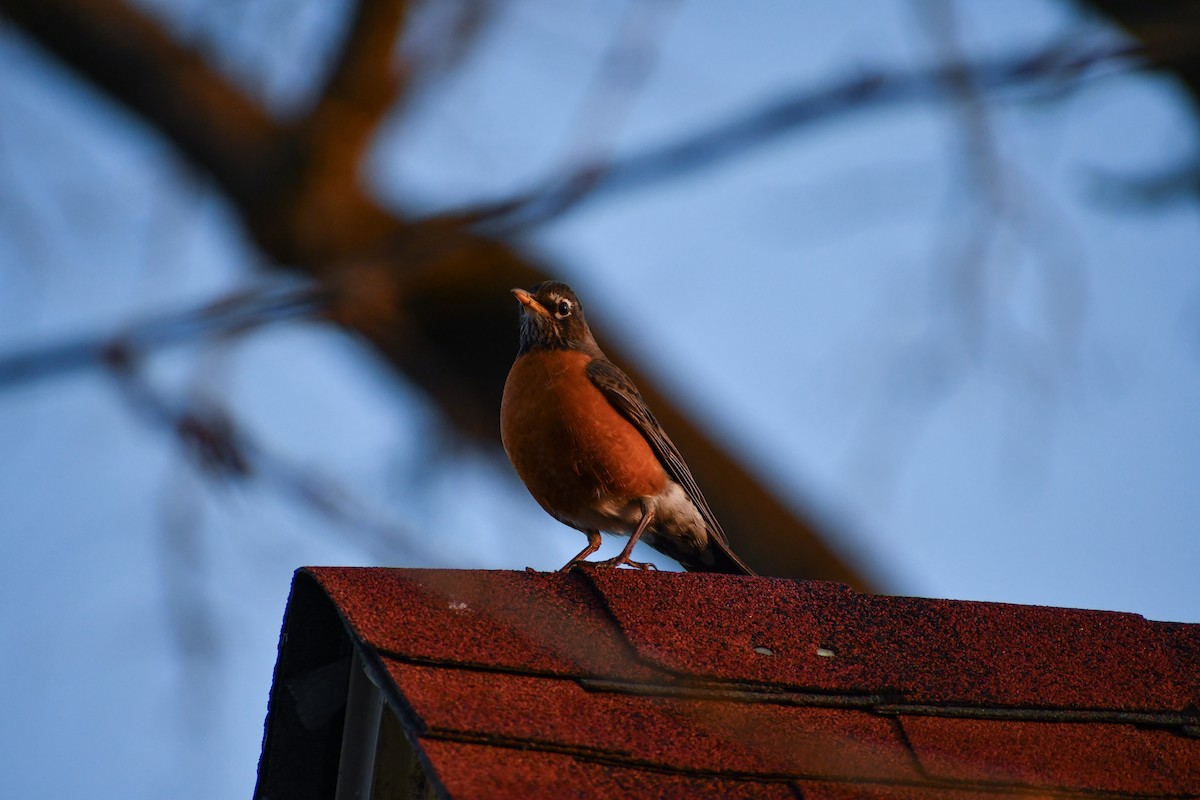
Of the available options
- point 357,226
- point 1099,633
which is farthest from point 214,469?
point 357,226

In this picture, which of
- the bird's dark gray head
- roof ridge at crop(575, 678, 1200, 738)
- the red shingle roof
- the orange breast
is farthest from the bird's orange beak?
roof ridge at crop(575, 678, 1200, 738)

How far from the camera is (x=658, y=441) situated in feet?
13.7

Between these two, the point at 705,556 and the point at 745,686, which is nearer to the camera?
the point at 745,686

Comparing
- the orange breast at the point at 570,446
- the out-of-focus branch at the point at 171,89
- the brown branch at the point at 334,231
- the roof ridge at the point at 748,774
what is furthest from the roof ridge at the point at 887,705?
the out-of-focus branch at the point at 171,89

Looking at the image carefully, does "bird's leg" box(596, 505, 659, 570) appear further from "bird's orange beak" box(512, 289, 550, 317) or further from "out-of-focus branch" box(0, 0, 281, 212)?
"out-of-focus branch" box(0, 0, 281, 212)

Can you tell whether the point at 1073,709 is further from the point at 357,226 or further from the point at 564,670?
the point at 357,226

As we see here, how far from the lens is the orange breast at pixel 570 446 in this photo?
12.9 feet

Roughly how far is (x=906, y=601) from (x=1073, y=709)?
40 cm

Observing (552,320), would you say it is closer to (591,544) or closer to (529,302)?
(529,302)

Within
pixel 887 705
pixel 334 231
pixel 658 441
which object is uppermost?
pixel 334 231

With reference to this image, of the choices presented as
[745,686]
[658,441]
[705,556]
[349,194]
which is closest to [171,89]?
[349,194]

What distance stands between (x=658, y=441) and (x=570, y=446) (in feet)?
1.24

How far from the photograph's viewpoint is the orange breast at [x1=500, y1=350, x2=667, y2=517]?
393 centimetres

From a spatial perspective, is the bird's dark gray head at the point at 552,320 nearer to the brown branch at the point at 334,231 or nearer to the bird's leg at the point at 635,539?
the brown branch at the point at 334,231
